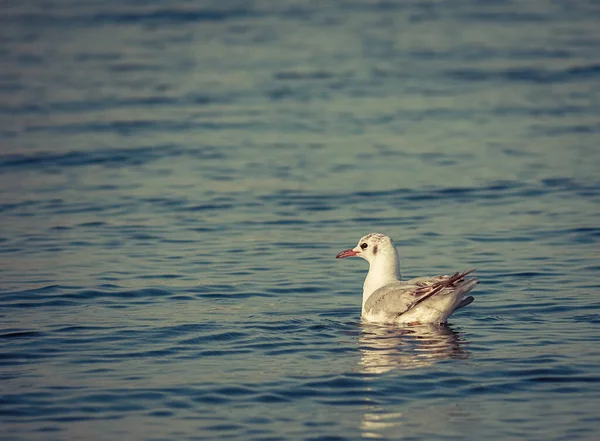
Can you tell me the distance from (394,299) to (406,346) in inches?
37.8

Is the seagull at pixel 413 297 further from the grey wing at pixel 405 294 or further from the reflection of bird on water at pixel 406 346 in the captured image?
the reflection of bird on water at pixel 406 346

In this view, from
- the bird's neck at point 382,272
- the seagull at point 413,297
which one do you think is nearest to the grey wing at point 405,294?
the seagull at point 413,297

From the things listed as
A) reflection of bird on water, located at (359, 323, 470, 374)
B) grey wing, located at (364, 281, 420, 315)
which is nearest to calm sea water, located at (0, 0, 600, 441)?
reflection of bird on water, located at (359, 323, 470, 374)

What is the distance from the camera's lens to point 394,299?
12.0 meters

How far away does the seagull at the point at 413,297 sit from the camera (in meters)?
11.6

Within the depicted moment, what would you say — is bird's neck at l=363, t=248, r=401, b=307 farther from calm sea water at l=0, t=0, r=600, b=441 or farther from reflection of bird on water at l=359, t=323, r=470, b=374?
reflection of bird on water at l=359, t=323, r=470, b=374

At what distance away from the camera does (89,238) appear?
53.7 ft

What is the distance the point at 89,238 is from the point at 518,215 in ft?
20.3

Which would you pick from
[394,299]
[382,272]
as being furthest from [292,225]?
[394,299]

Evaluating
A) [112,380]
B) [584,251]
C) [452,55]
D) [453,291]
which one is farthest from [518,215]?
[452,55]

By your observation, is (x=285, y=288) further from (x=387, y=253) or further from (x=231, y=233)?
(x=231, y=233)

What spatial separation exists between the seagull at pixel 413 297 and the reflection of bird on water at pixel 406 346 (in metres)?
0.13

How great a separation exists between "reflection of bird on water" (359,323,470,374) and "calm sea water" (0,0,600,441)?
46mm

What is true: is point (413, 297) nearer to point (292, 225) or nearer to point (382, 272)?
Answer: point (382, 272)
